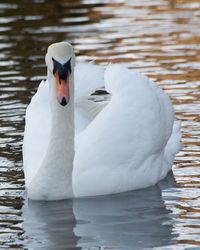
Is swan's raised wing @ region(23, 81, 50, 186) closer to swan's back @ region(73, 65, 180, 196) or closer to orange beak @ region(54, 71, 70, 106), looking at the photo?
swan's back @ region(73, 65, 180, 196)

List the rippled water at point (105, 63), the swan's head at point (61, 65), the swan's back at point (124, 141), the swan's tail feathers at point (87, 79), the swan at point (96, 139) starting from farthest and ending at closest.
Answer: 1. the swan's tail feathers at point (87, 79)
2. the swan's back at point (124, 141)
3. the swan at point (96, 139)
4. the swan's head at point (61, 65)
5. the rippled water at point (105, 63)

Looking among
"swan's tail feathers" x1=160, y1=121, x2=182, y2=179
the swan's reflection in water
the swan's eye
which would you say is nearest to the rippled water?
the swan's reflection in water

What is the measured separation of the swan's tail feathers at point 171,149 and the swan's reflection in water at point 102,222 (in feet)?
0.85

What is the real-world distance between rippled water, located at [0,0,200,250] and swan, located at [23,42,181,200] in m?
0.15

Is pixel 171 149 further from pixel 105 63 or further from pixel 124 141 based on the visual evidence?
pixel 105 63

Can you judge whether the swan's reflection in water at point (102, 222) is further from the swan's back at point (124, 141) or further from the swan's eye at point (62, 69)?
the swan's eye at point (62, 69)

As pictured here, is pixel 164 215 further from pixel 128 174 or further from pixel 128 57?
pixel 128 57

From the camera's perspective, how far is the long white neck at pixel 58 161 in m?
10.3

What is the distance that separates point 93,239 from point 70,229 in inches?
17.8

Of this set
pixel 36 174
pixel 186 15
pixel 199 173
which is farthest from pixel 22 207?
pixel 186 15

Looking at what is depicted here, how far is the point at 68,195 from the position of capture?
34.0ft

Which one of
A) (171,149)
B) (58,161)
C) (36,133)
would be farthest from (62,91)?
(171,149)

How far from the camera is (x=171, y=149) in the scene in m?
11.3

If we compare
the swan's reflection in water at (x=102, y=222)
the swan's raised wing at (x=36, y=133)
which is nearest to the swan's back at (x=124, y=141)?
the swan's reflection in water at (x=102, y=222)
